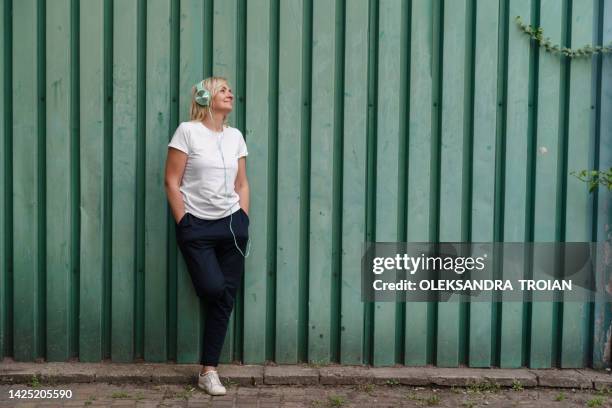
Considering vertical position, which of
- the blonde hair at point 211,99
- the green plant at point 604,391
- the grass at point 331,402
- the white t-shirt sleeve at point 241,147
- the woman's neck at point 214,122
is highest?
the blonde hair at point 211,99

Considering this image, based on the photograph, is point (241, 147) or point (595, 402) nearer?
point (595, 402)

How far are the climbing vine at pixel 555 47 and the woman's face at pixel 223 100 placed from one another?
7.04ft

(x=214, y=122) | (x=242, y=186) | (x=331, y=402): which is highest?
(x=214, y=122)

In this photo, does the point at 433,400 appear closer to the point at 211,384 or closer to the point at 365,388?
the point at 365,388

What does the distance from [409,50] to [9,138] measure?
2969 mm

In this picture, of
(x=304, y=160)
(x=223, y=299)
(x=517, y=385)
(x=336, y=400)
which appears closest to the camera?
(x=336, y=400)

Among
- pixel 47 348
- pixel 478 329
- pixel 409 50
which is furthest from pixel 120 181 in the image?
pixel 478 329

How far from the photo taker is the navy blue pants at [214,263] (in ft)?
20.1

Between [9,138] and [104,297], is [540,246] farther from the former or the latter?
[9,138]

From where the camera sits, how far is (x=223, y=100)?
6148 mm

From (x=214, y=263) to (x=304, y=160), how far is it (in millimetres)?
1024

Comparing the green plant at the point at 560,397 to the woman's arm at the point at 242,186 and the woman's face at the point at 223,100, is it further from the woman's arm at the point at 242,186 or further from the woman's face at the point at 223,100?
the woman's face at the point at 223,100

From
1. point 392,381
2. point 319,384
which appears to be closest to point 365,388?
point 392,381

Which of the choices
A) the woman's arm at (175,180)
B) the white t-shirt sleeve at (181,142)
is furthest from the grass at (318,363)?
the white t-shirt sleeve at (181,142)
